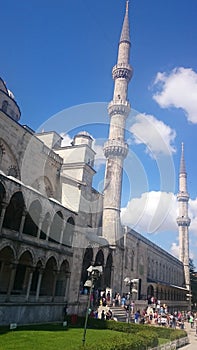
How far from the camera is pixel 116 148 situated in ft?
113

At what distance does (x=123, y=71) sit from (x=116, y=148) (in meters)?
10.5

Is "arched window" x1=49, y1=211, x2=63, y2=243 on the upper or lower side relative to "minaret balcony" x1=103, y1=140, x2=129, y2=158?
lower

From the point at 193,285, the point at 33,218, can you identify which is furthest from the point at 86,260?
the point at 193,285

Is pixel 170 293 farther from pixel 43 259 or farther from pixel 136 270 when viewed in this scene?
pixel 43 259

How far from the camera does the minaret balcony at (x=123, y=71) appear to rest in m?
38.0

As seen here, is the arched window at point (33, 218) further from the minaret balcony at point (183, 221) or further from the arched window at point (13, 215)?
the minaret balcony at point (183, 221)

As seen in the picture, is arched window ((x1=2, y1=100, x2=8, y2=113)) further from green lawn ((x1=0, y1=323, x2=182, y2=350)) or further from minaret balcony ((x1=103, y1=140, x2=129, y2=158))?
green lawn ((x1=0, y1=323, x2=182, y2=350))

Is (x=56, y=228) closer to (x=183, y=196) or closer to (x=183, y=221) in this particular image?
(x=183, y=221)

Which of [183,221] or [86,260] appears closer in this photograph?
[86,260]

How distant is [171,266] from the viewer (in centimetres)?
5750

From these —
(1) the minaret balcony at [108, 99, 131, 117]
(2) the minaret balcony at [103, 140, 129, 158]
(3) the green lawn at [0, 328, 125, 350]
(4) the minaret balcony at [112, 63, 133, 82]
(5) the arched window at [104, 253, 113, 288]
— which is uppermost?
(4) the minaret balcony at [112, 63, 133, 82]

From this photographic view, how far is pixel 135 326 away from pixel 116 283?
11.0 meters

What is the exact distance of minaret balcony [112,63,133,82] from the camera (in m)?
38.0

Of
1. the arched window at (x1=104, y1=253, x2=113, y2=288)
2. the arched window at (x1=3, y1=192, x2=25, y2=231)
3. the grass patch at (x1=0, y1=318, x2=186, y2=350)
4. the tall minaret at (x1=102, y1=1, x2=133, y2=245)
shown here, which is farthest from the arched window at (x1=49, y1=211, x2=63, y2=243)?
the tall minaret at (x1=102, y1=1, x2=133, y2=245)
